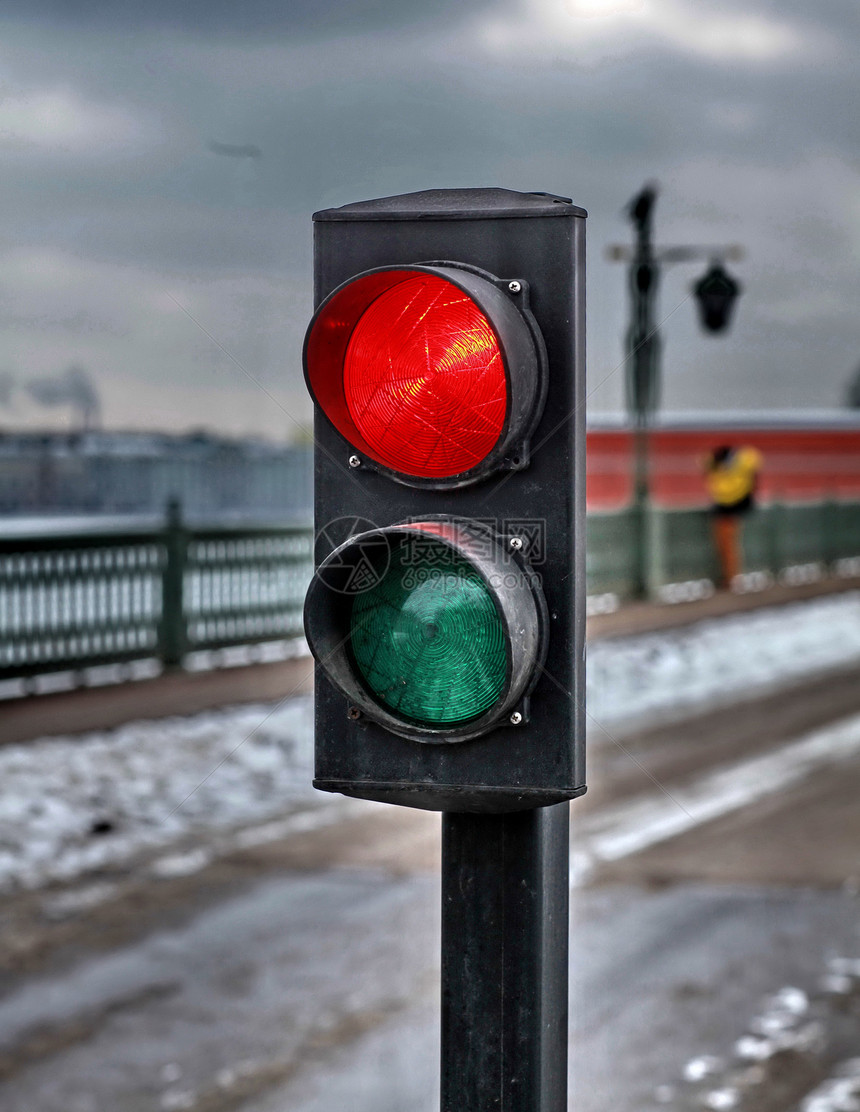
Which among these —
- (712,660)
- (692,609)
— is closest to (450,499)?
(712,660)

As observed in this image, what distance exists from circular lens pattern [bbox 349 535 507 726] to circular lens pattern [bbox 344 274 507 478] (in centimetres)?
11

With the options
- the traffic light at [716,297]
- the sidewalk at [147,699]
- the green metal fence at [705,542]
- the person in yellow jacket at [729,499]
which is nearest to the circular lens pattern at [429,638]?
the traffic light at [716,297]

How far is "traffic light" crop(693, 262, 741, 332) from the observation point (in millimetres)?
8844

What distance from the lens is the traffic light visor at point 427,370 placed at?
158 cm

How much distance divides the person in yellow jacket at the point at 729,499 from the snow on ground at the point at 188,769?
290 inches

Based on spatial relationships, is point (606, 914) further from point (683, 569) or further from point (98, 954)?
point (683, 569)

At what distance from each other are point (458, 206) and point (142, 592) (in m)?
11.0

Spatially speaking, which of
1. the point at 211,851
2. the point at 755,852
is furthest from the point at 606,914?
the point at 211,851

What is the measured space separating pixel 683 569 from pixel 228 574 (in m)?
9.20

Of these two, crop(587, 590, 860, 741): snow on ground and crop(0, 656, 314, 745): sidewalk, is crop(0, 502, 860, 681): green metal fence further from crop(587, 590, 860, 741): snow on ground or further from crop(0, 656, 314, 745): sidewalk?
crop(587, 590, 860, 741): snow on ground

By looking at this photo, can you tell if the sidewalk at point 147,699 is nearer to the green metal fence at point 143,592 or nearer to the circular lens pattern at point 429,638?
the green metal fence at point 143,592

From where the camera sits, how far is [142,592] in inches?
487

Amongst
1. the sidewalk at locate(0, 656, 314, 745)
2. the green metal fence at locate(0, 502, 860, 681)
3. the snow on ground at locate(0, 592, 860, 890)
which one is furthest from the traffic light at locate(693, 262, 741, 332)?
the green metal fence at locate(0, 502, 860, 681)

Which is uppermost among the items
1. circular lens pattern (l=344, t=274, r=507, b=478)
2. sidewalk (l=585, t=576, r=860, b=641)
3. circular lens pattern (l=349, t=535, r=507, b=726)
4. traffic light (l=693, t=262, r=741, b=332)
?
traffic light (l=693, t=262, r=741, b=332)
